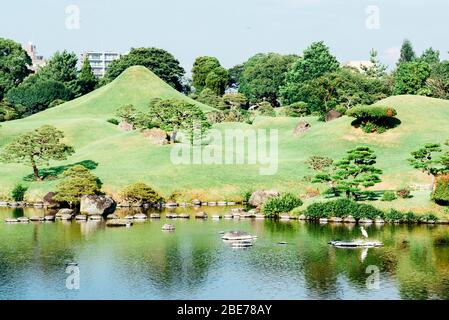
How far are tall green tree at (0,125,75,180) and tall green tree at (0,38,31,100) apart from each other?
8167 centimetres

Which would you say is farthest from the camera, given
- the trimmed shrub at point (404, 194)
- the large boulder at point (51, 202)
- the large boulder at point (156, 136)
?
the large boulder at point (156, 136)

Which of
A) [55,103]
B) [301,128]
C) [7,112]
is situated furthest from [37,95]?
[301,128]

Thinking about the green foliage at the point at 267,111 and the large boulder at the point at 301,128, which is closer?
the large boulder at the point at 301,128

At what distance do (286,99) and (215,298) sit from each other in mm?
108377

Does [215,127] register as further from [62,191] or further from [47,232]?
[47,232]

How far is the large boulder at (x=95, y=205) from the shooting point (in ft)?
221

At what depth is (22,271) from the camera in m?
43.4

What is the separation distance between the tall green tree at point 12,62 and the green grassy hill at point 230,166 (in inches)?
1345

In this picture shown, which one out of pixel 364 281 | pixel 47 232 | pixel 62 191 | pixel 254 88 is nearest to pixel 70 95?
pixel 254 88

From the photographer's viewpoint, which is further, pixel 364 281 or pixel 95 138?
pixel 95 138

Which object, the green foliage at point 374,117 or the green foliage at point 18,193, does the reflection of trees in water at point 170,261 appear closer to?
the green foliage at point 18,193

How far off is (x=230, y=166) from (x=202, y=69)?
283 ft

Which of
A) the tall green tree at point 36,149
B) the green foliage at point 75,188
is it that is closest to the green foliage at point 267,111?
the tall green tree at point 36,149

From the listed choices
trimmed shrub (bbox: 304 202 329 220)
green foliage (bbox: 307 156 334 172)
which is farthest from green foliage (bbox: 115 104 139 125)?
trimmed shrub (bbox: 304 202 329 220)
